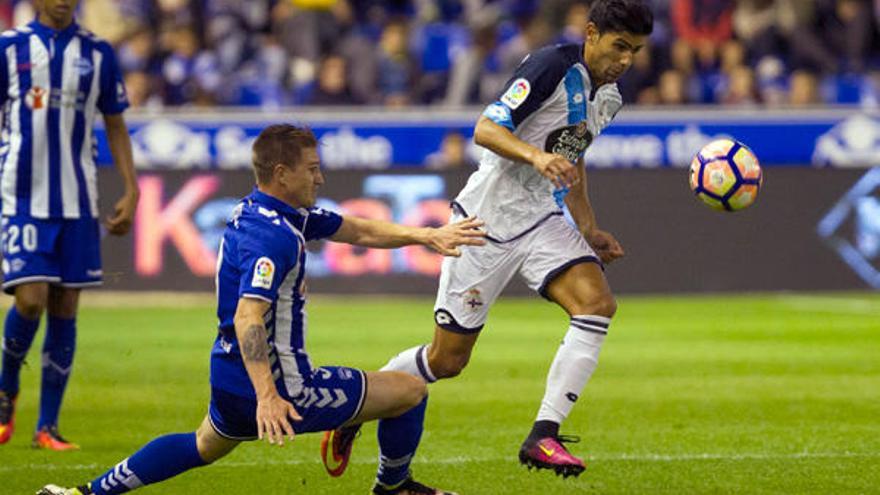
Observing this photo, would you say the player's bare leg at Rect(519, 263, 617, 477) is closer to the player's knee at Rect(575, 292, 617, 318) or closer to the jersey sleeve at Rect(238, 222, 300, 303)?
the player's knee at Rect(575, 292, 617, 318)

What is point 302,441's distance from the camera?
29.5 ft

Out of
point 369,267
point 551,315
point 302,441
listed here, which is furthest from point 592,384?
point 369,267

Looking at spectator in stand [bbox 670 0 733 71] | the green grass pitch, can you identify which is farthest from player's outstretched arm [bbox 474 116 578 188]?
spectator in stand [bbox 670 0 733 71]

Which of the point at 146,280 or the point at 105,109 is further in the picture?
the point at 146,280

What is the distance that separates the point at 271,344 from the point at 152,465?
2.21 ft

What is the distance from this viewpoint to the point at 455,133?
1900 centimetres

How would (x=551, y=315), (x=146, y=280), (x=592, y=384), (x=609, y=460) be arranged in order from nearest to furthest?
(x=609, y=460) → (x=592, y=384) → (x=551, y=315) → (x=146, y=280)

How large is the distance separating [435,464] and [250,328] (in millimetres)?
2339

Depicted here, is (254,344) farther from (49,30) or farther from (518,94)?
(49,30)

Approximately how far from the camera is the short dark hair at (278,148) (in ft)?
20.7

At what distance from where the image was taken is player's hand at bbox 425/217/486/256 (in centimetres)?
654

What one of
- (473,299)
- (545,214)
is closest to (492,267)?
(473,299)

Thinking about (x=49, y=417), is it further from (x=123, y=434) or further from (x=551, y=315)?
(x=551, y=315)

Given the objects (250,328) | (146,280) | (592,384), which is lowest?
(146,280)
